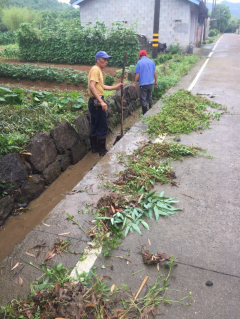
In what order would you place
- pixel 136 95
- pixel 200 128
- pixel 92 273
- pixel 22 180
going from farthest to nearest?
pixel 136 95, pixel 200 128, pixel 22 180, pixel 92 273

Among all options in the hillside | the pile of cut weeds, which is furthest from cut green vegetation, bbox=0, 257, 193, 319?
the hillside

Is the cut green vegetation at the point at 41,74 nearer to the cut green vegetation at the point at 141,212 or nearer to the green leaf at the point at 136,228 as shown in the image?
the cut green vegetation at the point at 141,212

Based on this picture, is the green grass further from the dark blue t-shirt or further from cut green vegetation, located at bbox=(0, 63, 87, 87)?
cut green vegetation, located at bbox=(0, 63, 87, 87)

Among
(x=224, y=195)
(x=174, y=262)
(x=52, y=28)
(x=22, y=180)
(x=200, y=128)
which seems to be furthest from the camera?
(x=52, y=28)

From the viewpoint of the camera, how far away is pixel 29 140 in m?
4.66

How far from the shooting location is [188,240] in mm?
2770

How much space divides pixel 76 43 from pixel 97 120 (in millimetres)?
10373

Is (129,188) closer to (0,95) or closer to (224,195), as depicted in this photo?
(224,195)

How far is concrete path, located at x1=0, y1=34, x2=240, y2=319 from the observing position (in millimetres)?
2207

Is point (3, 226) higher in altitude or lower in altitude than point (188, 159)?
lower

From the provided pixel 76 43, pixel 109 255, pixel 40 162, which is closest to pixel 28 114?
pixel 40 162

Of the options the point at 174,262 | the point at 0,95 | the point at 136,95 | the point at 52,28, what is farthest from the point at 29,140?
the point at 52,28

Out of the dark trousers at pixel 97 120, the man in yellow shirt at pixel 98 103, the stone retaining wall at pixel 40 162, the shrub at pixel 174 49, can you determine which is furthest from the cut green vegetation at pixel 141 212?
the shrub at pixel 174 49

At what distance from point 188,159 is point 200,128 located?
1.63 meters
